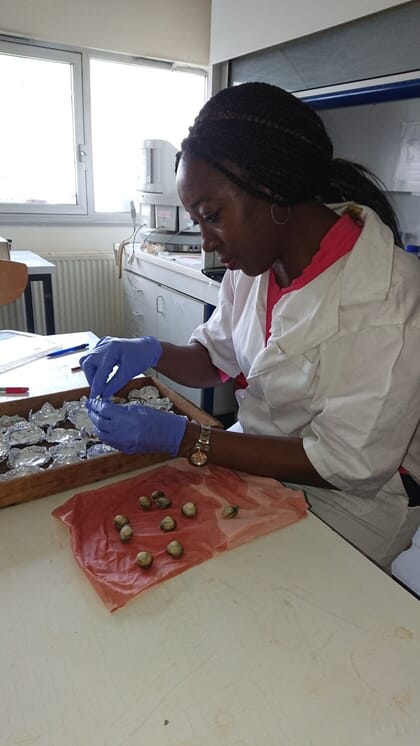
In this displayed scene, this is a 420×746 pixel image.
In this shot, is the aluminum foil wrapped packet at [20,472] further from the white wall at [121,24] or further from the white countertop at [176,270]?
the white wall at [121,24]

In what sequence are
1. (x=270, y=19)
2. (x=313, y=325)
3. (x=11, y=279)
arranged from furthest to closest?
1. (x=11, y=279)
2. (x=270, y=19)
3. (x=313, y=325)

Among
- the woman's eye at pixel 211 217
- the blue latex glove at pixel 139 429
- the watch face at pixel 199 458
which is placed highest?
the woman's eye at pixel 211 217

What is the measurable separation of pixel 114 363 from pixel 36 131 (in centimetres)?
244

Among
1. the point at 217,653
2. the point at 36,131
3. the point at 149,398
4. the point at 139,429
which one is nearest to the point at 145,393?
the point at 149,398

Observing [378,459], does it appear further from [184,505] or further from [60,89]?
[60,89]

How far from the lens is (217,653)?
52 cm

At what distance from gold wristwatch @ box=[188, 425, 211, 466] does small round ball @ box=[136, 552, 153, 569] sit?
21 cm

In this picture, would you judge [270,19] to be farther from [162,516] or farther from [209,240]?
[162,516]

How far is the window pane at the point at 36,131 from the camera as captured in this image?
2760 millimetres

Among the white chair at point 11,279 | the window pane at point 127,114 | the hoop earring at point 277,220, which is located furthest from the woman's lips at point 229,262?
the window pane at point 127,114

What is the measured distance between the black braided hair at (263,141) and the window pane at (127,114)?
2.32 metres

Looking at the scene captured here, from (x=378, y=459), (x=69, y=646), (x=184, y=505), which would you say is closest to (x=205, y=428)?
(x=184, y=505)

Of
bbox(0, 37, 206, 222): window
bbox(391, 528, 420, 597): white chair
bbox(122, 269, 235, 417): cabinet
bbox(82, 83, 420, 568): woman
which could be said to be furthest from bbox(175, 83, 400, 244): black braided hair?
bbox(0, 37, 206, 222): window

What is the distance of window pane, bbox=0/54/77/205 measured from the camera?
2.76 metres
